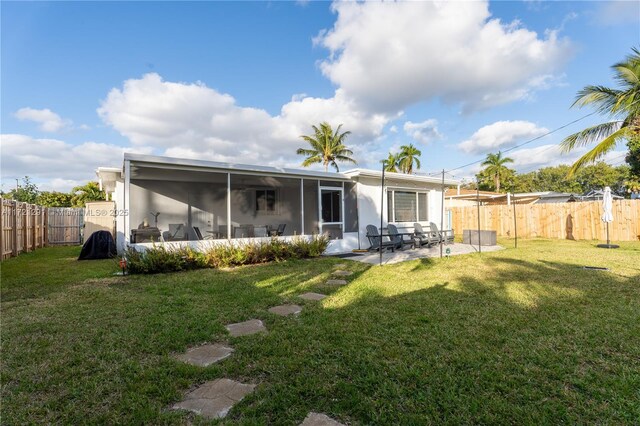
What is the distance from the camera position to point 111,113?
44.5 ft

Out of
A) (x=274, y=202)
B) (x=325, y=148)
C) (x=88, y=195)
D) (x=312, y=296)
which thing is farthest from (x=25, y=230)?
(x=325, y=148)

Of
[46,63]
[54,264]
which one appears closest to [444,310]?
[54,264]

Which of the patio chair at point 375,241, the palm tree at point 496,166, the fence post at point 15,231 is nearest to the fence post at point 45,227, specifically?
the fence post at point 15,231

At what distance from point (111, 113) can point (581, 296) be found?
54.6 ft

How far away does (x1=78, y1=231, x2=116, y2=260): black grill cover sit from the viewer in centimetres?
962

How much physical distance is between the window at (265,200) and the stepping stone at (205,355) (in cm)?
1083

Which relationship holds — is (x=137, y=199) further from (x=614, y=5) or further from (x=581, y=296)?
(x=614, y=5)

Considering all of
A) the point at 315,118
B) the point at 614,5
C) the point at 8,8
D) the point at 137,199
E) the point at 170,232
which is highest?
the point at 315,118

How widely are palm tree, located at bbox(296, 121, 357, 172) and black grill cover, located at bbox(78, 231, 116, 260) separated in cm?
Answer: 1975

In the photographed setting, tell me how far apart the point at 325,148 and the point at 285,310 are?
81.7ft

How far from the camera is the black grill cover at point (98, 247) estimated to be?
31.6 ft

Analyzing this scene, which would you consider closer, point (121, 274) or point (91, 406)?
point (91, 406)

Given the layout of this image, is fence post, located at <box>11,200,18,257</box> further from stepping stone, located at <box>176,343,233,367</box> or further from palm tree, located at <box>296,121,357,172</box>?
palm tree, located at <box>296,121,357,172</box>

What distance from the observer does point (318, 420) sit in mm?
1929
